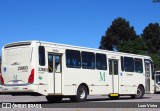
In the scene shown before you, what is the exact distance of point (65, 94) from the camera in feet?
69.8

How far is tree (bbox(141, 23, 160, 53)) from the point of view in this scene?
77.1 m

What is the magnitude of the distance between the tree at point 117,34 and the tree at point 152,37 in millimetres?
4190

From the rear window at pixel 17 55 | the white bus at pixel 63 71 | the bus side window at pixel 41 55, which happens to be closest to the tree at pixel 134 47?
the white bus at pixel 63 71

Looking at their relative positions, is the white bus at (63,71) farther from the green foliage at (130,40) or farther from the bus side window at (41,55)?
the green foliage at (130,40)

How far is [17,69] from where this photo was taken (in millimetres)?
20266

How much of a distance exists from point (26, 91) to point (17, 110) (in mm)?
3766

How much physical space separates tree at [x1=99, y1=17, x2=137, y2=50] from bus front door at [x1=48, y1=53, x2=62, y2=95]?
50.7 meters

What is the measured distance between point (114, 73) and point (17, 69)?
→ 728 cm

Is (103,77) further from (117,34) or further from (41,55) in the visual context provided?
(117,34)

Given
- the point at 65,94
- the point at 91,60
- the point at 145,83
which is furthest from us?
the point at 145,83

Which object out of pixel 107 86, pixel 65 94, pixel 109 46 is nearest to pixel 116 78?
pixel 107 86

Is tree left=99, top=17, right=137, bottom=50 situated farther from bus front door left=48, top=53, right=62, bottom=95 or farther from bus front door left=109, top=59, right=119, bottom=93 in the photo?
bus front door left=48, top=53, right=62, bottom=95

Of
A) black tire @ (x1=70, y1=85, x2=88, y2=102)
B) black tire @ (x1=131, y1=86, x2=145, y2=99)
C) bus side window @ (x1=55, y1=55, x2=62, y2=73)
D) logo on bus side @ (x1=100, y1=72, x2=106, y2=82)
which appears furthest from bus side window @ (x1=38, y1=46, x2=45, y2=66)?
black tire @ (x1=131, y1=86, x2=145, y2=99)

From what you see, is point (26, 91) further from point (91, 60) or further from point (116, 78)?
point (116, 78)
